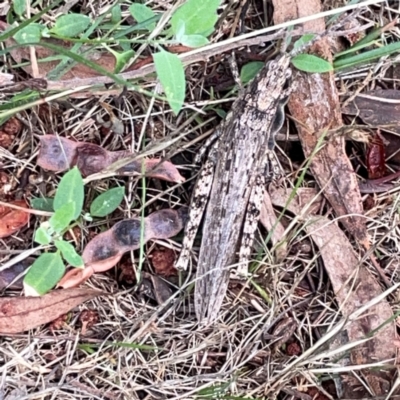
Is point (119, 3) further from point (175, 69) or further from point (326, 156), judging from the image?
point (326, 156)

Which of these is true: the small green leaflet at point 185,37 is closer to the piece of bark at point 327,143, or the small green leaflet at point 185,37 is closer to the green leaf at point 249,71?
the green leaf at point 249,71

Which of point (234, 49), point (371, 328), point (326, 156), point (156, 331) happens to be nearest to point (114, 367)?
point (156, 331)

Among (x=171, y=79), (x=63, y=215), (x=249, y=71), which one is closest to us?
(x=171, y=79)

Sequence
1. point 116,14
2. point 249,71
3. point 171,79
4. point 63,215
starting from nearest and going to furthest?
point 171,79, point 63,215, point 116,14, point 249,71

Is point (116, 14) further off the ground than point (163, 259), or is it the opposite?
point (116, 14)

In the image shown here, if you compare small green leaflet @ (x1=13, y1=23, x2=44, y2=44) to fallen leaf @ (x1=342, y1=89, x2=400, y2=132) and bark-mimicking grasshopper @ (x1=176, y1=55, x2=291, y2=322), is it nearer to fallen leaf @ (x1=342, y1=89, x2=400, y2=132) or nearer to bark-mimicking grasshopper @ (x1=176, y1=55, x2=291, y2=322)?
bark-mimicking grasshopper @ (x1=176, y1=55, x2=291, y2=322)

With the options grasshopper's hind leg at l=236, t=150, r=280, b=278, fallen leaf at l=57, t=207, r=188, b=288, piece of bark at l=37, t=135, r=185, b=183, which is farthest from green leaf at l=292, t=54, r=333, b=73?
fallen leaf at l=57, t=207, r=188, b=288

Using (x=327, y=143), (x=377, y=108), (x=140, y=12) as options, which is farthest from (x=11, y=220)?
(x=377, y=108)

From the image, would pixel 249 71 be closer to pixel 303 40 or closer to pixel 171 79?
pixel 303 40
